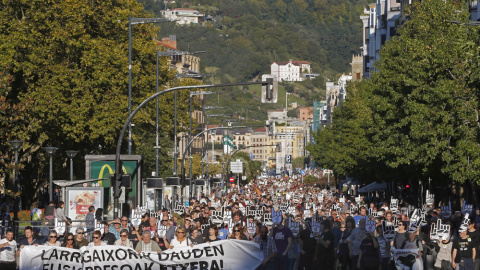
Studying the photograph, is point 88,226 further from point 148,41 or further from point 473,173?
point 148,41

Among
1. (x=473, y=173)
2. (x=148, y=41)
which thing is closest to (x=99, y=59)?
(x=148, y=41)

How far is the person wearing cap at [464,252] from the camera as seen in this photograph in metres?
18.5

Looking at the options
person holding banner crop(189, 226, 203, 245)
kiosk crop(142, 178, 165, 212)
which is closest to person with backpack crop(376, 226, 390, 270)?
person holding banner crop(189, 226, 203, 245)

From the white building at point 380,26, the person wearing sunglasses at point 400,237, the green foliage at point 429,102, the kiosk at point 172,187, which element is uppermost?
the white building at point 380,26

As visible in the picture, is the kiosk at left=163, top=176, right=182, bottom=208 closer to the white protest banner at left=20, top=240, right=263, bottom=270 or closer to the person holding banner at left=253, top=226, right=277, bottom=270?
the person holding banner at left=253, top=226, right=277, bottom=270

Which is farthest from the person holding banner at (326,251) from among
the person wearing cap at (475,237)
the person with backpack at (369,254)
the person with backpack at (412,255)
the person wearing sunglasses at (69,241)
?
the person wearing sunglasses at (69,241)

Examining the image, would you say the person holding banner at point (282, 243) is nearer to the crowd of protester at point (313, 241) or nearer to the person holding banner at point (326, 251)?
the crowd of protester at point (313, 241)

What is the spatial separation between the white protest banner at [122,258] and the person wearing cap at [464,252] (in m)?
4.28

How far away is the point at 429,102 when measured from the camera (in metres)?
40.0

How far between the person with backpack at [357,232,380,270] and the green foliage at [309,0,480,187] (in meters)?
7.16

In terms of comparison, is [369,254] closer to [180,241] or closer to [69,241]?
[180,241]

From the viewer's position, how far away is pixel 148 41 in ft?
174

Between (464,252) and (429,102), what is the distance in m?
21.9

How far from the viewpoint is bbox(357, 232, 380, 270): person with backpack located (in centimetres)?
1967
